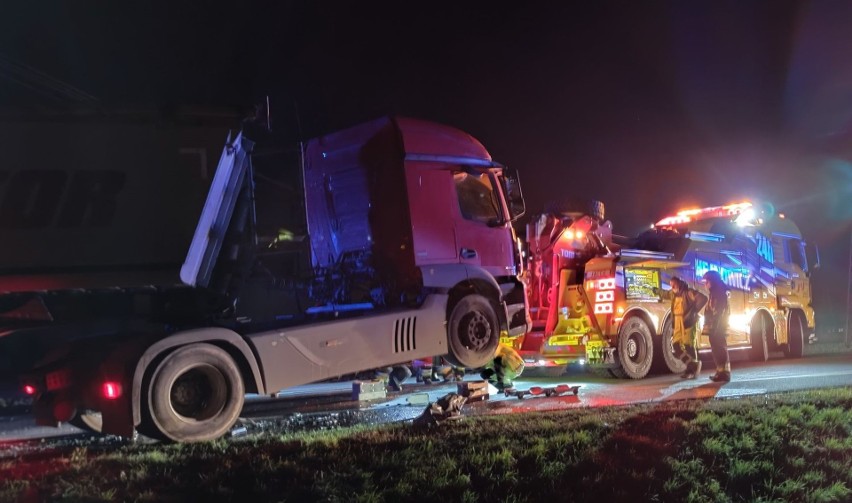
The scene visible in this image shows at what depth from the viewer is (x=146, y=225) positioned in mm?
6164

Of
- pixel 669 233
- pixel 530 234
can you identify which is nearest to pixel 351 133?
pixel 530 234

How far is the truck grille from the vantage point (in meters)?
7.81

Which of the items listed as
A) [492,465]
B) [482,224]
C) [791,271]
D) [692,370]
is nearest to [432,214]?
[482,224]

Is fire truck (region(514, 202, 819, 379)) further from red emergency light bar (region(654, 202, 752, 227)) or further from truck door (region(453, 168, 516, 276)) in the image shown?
truck door (region(453, 168, 516, 276))

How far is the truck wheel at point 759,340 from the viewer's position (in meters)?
16.1

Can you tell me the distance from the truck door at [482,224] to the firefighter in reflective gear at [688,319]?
4.42m

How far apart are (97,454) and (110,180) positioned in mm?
2410

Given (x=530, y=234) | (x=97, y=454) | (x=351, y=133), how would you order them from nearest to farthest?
(x=97, y=454) < (x=351, y=133) < (x=530, y=234)

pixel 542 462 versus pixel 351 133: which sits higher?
pixel 351 133

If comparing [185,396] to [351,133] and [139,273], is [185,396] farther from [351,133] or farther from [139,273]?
[351,133]

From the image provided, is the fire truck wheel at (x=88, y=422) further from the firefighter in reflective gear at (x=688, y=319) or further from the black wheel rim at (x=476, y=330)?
the firefighter in reflective gear at (x=688, y=319)

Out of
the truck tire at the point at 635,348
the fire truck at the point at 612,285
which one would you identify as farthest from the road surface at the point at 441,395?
the fire truck at the point at 612,285

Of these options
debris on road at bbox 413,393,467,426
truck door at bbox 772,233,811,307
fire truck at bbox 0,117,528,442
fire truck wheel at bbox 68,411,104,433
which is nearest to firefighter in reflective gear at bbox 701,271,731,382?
fire truck at bbox 0,117,528,442

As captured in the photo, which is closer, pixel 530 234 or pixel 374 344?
pixel 374 344
